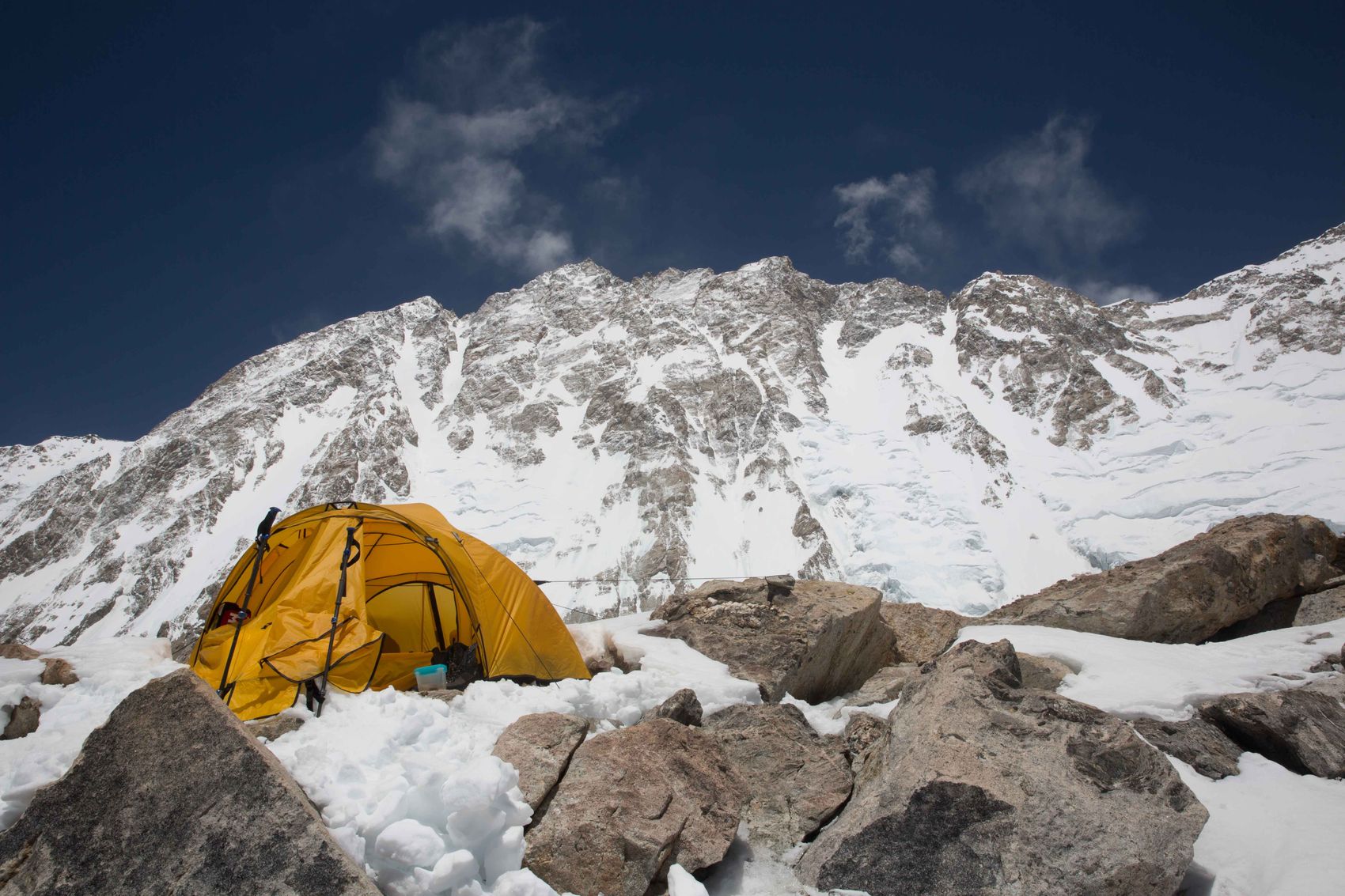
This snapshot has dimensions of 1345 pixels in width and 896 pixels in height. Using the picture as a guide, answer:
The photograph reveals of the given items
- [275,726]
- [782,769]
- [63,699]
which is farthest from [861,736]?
[63,699]

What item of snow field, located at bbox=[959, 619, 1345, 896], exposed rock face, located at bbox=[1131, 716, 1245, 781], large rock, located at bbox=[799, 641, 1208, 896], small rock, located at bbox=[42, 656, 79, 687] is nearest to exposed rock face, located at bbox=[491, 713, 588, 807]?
large rock, located at bbox=[799, 641, 1208, 896]

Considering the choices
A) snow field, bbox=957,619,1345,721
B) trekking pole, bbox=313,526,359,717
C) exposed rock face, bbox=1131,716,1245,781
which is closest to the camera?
exposed rock face, bbox=1131,716,1245,781

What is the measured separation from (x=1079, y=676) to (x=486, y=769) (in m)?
7.55

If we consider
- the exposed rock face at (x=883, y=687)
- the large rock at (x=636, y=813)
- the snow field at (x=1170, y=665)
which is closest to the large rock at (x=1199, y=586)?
the snow field at (x=1170, y=665)

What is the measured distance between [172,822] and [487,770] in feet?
5.50

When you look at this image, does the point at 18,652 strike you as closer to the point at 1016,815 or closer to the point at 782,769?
the point at 782,769

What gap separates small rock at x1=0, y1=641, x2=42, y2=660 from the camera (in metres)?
6.93

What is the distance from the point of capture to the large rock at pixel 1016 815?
171 inches

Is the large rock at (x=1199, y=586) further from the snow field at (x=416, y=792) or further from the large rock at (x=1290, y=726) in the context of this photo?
the snow field at (x=416, y=792)

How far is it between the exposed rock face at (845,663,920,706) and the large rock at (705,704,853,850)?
193 cm

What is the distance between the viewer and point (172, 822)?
3.66m

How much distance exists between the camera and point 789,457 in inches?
3268

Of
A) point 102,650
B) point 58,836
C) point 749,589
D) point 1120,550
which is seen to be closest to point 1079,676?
point 749,589

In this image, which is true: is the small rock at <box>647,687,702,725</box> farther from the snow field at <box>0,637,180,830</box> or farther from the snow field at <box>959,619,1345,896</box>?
the snow field at <box>0,637,180,830</box>
